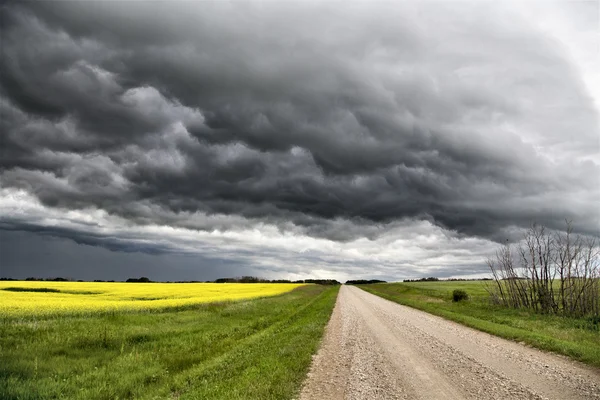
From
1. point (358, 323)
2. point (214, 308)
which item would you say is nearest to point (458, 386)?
point (358, 323)

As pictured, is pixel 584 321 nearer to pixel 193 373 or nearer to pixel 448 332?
pixel 448 332

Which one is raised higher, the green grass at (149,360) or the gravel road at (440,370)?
the gravel road at (440,370)

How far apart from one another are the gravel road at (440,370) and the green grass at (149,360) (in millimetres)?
1001

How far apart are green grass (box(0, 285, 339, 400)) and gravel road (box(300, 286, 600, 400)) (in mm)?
1001

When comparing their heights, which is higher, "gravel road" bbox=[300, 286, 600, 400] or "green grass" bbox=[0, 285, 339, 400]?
"gravel road" bbox=[300, 286, 600, 400]

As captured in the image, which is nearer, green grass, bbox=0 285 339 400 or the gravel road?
the gravel road

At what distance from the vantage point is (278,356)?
13477 mm

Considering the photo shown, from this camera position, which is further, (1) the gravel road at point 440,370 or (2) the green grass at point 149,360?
(2) the green grass at point 149,360

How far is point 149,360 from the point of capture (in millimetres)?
14672

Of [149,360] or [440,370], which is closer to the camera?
[440,370]

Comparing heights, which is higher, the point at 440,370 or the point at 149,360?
the point at 440,370

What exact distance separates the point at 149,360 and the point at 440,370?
10374 mm

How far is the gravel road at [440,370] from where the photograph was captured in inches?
367

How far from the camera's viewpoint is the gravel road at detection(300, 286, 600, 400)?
9.32 meters
